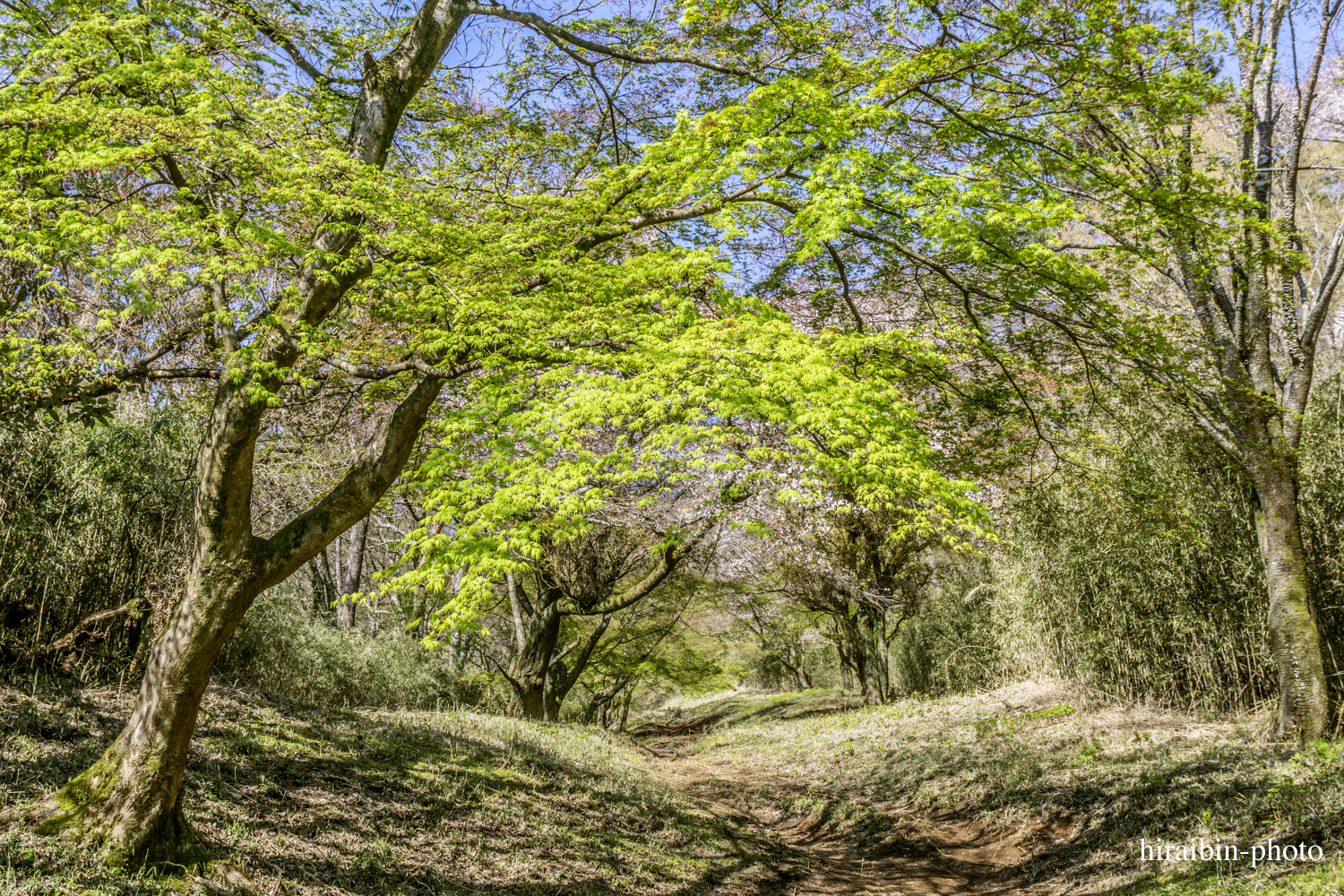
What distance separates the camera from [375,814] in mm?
5543

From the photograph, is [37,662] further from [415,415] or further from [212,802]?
[415,415]

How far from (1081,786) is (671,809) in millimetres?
4083

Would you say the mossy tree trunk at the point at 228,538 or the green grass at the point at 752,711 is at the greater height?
the mossy tree trunk at the point at 228,538

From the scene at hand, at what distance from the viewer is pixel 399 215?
16.3 ft

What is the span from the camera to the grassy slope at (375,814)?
14.3ft

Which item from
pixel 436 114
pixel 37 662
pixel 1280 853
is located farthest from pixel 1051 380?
pixel 37 662

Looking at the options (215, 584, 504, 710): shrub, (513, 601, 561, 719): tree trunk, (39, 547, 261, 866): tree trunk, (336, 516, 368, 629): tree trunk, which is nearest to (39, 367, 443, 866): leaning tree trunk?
(39, 547, 261, 866): tree trunk

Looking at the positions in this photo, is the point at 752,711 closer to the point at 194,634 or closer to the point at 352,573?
the point at 352,573

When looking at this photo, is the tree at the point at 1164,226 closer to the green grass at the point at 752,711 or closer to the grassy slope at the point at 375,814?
the grassy slope at the point at 375,814

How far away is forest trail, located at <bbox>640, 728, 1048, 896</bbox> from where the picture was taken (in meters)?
6.30

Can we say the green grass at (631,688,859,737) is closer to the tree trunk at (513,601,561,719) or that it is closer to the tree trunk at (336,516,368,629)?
the tree trunk at (513,601,561,719)

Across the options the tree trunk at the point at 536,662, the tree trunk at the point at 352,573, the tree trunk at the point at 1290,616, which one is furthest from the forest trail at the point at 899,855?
the tree trunk at the point at 352,573

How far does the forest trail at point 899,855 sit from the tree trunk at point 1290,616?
2351 mm

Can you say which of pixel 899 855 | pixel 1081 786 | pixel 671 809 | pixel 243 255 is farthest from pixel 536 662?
pixel 243 255
